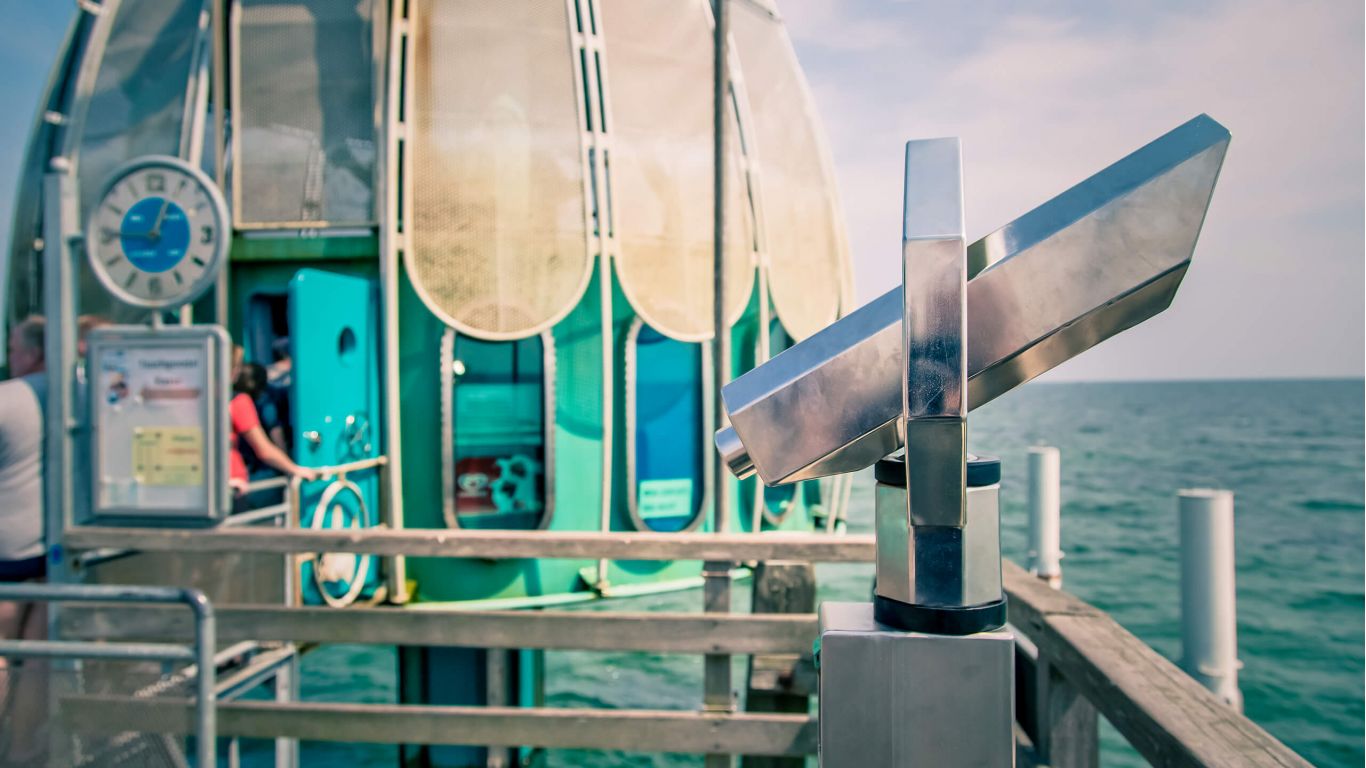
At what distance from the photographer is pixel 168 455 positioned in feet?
12.2

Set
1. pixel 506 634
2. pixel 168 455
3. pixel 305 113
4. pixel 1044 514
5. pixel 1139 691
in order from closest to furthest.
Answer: pixel 1139 691, pixel 506 634, pixel 168 455, pixel 305 113, pixel 1044 514

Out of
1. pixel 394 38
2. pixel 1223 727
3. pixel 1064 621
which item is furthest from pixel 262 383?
pixel 1223 727

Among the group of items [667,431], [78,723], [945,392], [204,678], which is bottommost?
[78,723]

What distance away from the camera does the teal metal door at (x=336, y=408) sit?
19.9ft

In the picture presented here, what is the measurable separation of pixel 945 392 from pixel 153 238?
3.95m

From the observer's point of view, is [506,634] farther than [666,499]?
No

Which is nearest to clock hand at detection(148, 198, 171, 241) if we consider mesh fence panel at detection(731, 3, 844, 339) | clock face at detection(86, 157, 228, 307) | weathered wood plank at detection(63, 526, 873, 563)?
clock face at detection(86, 157, 228, 307)

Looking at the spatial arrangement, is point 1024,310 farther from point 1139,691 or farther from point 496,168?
point 496,168

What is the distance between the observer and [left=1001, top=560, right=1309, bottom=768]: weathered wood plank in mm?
1602

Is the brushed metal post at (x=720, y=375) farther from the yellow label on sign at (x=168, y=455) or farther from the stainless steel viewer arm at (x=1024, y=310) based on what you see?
the stainless steel viewer arm at (x=1024, y=310)

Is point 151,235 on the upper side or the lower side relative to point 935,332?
upper

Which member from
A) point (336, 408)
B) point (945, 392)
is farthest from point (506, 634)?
point (336, 408)

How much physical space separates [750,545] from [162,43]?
6906 mm

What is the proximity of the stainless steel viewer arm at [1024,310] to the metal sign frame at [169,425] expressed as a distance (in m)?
3.51
